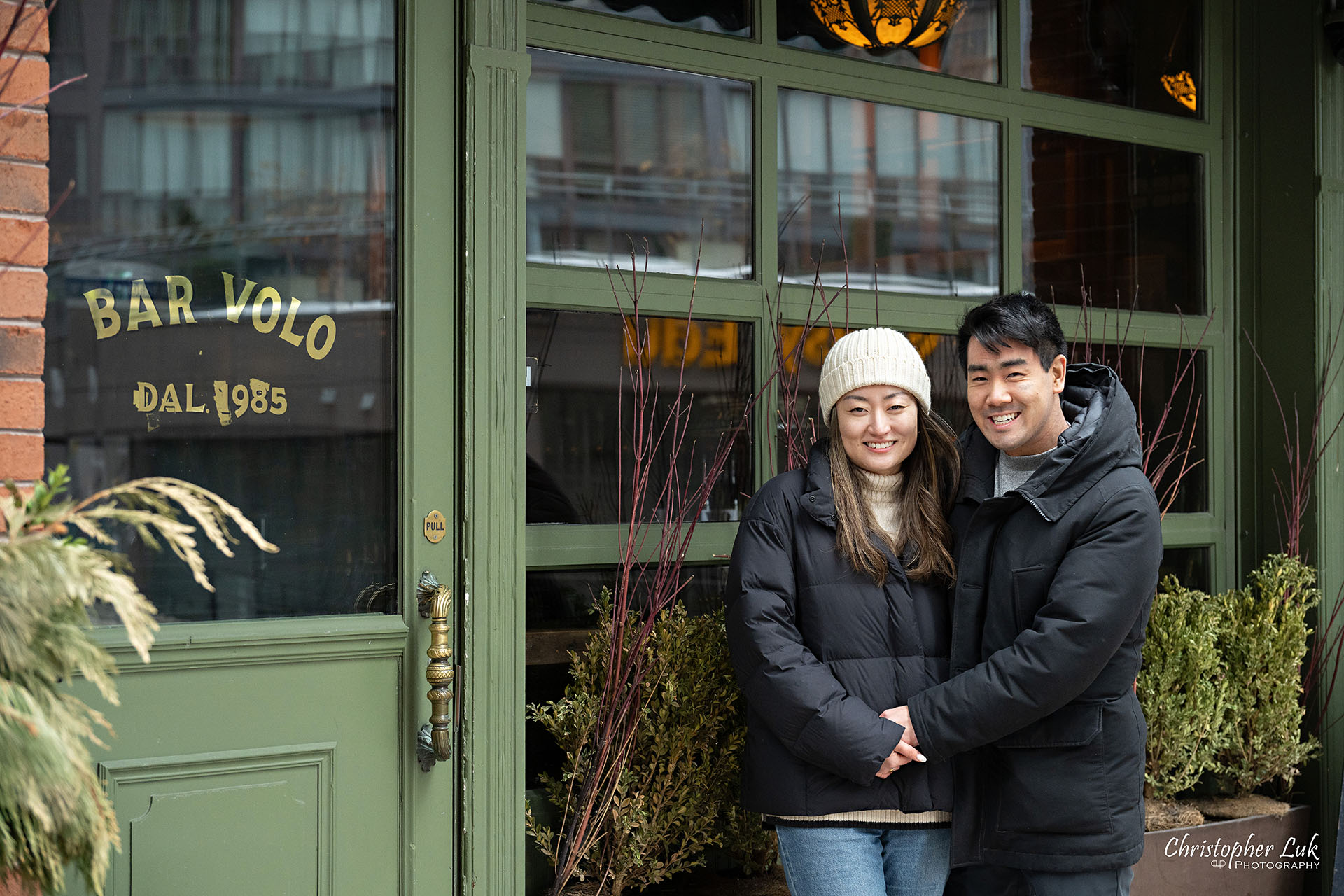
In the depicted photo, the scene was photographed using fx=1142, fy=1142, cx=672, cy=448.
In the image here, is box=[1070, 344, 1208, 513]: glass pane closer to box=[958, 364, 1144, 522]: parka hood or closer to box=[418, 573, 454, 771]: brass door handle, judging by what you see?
box=[958, 364, 1144, 522]: parka hood

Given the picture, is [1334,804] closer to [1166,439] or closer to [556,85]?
[1166,439]

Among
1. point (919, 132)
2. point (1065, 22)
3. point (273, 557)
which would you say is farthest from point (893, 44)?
point (273, 557)

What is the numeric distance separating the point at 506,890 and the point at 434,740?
1.25 ft

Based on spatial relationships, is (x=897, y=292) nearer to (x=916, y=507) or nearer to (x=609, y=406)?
(x=609, y=406)

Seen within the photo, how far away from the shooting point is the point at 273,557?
2234 mm

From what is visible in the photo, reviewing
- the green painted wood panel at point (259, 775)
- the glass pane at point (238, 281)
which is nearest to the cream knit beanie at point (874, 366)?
the glass pane at point (238, 281)

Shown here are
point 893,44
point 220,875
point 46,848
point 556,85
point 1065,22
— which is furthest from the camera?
point 1065,22

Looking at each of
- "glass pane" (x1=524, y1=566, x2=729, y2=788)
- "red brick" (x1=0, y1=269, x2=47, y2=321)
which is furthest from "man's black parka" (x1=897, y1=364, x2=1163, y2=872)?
"red brick" (x1=0, y1=269, x2=47, y2=321)

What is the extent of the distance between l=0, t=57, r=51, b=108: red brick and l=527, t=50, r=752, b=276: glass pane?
110 centimetres

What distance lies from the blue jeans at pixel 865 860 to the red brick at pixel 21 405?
1547 millimetres

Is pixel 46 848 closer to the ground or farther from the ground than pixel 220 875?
farther from the ground

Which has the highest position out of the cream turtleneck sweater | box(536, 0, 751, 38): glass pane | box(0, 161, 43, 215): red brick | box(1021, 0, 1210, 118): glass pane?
box(1021, 0, 1210, 118): glass pane

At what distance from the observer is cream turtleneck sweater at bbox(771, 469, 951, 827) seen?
2.18 meters

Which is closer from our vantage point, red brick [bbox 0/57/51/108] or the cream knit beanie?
red brick [bbox 0/57/51/108]
